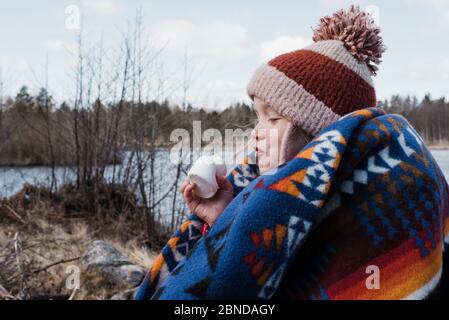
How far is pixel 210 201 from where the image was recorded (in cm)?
151

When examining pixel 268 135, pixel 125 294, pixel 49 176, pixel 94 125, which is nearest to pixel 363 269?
pixel 268 135

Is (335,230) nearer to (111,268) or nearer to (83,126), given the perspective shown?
(111,268)

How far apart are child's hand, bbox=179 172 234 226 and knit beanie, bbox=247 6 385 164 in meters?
0.29

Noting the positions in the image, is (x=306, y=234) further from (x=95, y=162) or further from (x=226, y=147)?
(x=95, y=162)

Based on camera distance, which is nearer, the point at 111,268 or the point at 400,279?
the point at 400,279

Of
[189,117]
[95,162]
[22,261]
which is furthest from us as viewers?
[95,162]

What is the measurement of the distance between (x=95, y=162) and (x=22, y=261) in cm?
433

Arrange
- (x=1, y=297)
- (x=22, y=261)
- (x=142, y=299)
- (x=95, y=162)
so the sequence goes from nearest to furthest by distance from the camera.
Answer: (x=142, y=299) < (x=1, y=297) < (x=22, y=261) < (x=95, y=162)

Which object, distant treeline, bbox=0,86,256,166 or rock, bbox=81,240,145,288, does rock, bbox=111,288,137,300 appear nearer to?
rock, bbox=81,240,145,288

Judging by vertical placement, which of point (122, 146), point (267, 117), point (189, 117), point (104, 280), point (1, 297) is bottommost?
point (104, 280)

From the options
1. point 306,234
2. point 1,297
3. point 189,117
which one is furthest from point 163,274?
point 189,117

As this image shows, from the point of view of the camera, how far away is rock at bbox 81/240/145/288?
4.98 m

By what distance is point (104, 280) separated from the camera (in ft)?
16.4

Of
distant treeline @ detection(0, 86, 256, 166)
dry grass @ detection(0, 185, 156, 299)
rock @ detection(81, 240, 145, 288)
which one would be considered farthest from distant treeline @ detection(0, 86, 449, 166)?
rock @ detection(81, 240, 145, 288)
